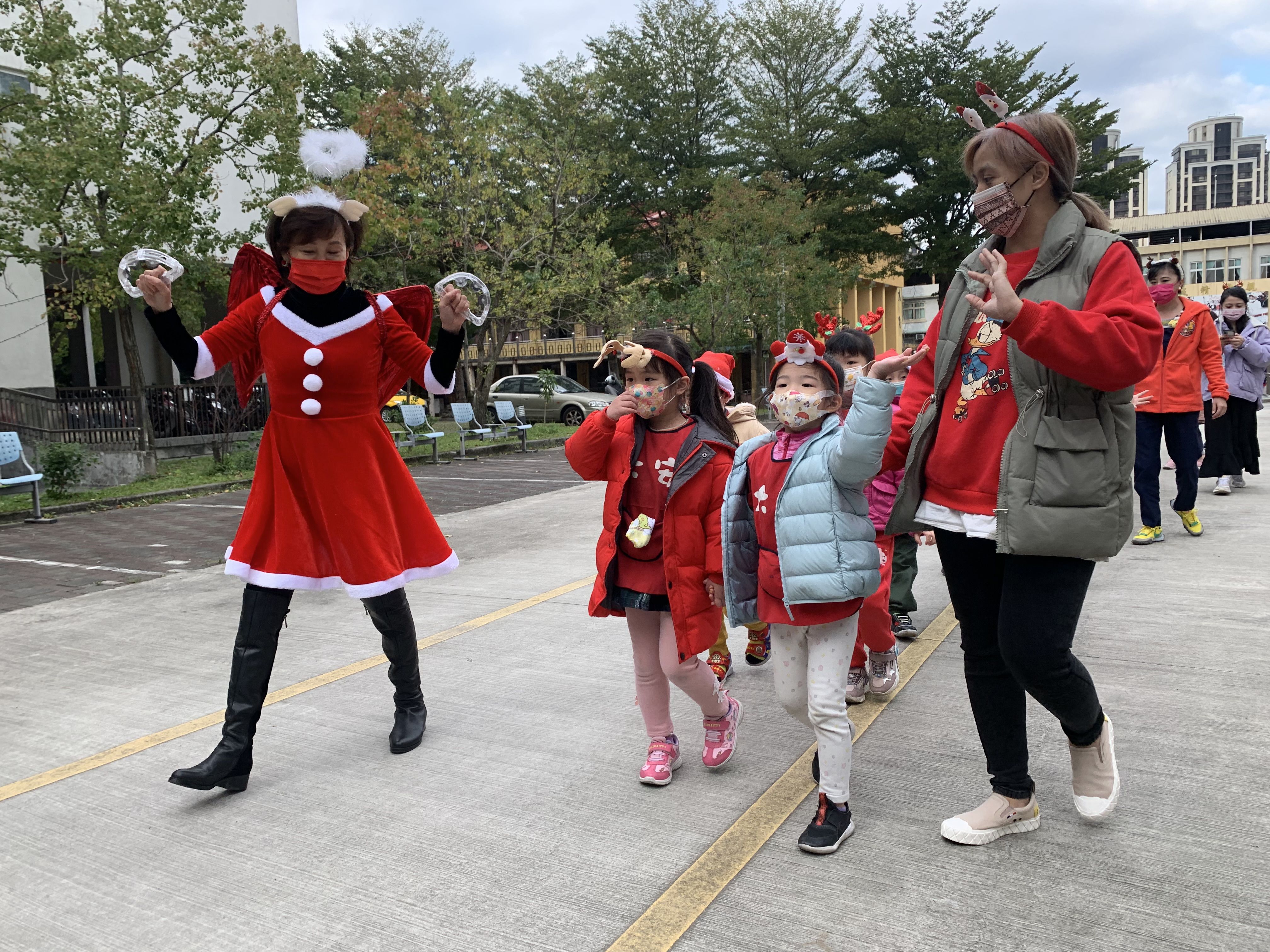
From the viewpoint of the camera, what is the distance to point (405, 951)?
232cm

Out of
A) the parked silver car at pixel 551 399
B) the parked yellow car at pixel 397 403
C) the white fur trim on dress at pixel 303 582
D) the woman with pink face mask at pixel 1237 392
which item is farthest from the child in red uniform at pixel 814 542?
the parked silver car at pixel 551 399

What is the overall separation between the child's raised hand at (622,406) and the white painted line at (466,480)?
30.8 feet

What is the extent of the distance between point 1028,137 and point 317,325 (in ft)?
7.65

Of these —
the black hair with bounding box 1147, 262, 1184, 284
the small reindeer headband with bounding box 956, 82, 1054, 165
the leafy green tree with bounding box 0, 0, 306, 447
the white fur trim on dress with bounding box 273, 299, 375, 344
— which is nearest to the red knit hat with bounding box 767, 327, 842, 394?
the small reindeer headband with bounding box 956, 82, 1054, 165

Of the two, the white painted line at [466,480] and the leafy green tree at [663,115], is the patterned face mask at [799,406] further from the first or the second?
the leafy green tree at [663,115]

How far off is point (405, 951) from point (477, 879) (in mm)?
348

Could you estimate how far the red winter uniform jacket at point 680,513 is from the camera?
3131 mm

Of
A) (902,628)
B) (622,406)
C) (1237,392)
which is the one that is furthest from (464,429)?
(622,406)

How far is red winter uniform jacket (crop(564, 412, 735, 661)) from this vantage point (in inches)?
123

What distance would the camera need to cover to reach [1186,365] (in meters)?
6.85

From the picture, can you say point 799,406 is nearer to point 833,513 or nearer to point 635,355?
point 833,513

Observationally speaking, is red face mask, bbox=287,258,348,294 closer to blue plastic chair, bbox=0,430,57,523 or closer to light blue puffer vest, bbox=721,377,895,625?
light blue puffer vest, bbox=721,377,895,625

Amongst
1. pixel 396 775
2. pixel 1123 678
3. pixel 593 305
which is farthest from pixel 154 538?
pixel 593 305

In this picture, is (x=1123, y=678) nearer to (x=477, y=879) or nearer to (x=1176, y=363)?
(x=477, y=879)
